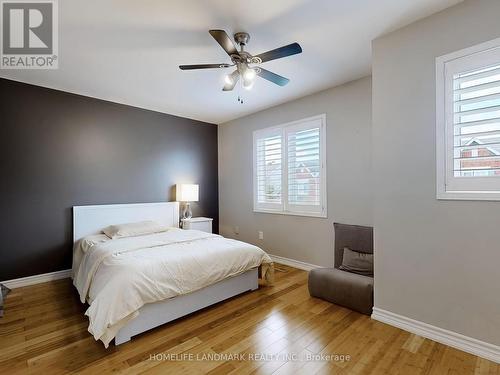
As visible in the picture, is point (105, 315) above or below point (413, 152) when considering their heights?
below

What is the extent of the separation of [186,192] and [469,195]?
3.78m

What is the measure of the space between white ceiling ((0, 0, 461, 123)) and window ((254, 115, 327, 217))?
630 mm

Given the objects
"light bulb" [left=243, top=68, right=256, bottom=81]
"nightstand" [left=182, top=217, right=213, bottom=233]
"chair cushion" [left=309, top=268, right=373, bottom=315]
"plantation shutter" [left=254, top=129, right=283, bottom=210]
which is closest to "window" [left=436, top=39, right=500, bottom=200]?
"chair cushion" [left=309, top=268, right=373, bottom=315]

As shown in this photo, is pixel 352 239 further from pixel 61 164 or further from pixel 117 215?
pixel 61 164

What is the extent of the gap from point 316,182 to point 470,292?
2.07 metres

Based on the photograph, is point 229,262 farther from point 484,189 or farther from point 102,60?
point 102,60

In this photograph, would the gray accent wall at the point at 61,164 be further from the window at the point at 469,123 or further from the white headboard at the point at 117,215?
the window at the point at 469,123

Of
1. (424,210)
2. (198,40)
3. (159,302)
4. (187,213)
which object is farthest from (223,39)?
(187,213)

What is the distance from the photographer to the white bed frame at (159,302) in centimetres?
215

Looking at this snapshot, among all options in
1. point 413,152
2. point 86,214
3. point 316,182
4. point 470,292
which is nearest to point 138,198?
point 86,214

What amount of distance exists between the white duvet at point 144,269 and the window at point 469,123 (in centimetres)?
205

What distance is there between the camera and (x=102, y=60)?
8.74ft

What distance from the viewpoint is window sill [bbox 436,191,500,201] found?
1.77 metres

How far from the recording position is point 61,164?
3465mm
